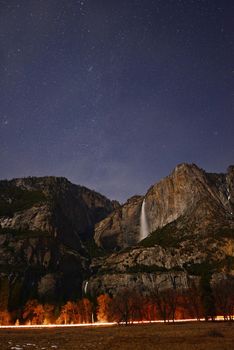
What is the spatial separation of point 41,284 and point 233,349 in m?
178

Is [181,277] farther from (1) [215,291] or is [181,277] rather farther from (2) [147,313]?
(1) [215,291]

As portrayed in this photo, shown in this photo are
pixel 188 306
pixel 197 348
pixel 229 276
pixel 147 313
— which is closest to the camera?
pixel 197 348

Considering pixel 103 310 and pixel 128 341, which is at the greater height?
pixel 103 310

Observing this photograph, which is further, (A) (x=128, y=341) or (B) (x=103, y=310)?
(B) (x=103, y=310)

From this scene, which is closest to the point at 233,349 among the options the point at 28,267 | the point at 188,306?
the point at 188,306

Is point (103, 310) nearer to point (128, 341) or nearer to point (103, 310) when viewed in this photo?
point (103, 310)

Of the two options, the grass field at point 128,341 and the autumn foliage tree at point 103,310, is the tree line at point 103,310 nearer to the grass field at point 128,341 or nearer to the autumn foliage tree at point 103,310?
the autumn foliage tree at point 103,310

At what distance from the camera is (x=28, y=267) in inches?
7805

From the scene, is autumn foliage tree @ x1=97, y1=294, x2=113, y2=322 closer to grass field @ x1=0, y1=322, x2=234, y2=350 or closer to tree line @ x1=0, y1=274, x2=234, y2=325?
tree line @ x1=0, y1=274, x2=234, y2=325

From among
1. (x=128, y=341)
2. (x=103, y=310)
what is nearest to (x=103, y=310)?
(x=103, y=310)

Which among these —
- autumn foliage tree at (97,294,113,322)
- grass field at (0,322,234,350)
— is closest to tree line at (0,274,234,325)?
autumn foliage tree at (97,294,113,322)

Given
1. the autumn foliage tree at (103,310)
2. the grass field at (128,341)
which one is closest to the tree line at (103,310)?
the autumn foliage tree at (103,310)

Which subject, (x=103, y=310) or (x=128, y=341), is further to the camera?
(x=103, y=310)

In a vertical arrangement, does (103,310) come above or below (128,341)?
above
